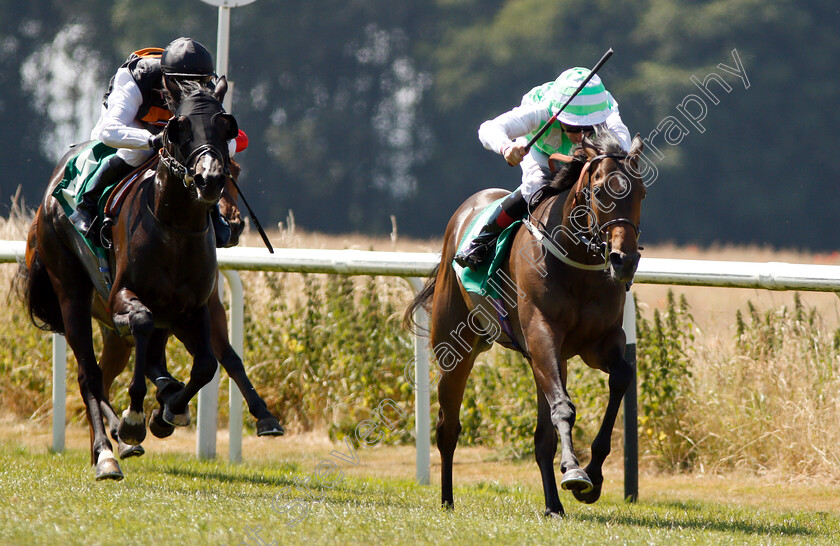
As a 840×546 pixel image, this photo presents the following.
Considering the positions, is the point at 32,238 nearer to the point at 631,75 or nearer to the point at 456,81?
the point at 631,75

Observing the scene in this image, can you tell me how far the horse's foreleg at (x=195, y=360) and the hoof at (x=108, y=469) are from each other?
337 millimetres

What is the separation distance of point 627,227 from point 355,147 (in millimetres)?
28534

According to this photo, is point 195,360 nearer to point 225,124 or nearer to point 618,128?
point 225,124

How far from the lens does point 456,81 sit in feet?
104

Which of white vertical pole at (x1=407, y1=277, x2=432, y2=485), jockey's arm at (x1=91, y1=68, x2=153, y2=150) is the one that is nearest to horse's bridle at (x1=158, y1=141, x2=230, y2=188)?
jockey's arm at (x1=91, y1=68, x2=153, y2=150)

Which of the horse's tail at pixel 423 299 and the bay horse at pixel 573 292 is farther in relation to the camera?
the horse's tail at pixel 423 299

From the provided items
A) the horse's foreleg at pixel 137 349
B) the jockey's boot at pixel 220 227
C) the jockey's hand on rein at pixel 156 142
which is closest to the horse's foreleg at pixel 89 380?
the horse's foreleg at pixel 137 349

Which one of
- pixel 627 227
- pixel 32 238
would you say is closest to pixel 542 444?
pixel 627 227

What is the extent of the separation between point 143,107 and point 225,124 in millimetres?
1004

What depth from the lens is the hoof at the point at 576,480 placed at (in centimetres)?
440

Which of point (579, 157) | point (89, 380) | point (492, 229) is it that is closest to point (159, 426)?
point (89, 380)

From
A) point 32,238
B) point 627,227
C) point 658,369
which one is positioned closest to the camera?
point 627,227

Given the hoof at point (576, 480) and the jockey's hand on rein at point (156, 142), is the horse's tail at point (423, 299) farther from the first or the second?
the hoof at point (576, 480)

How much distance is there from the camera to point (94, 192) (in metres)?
5.65
